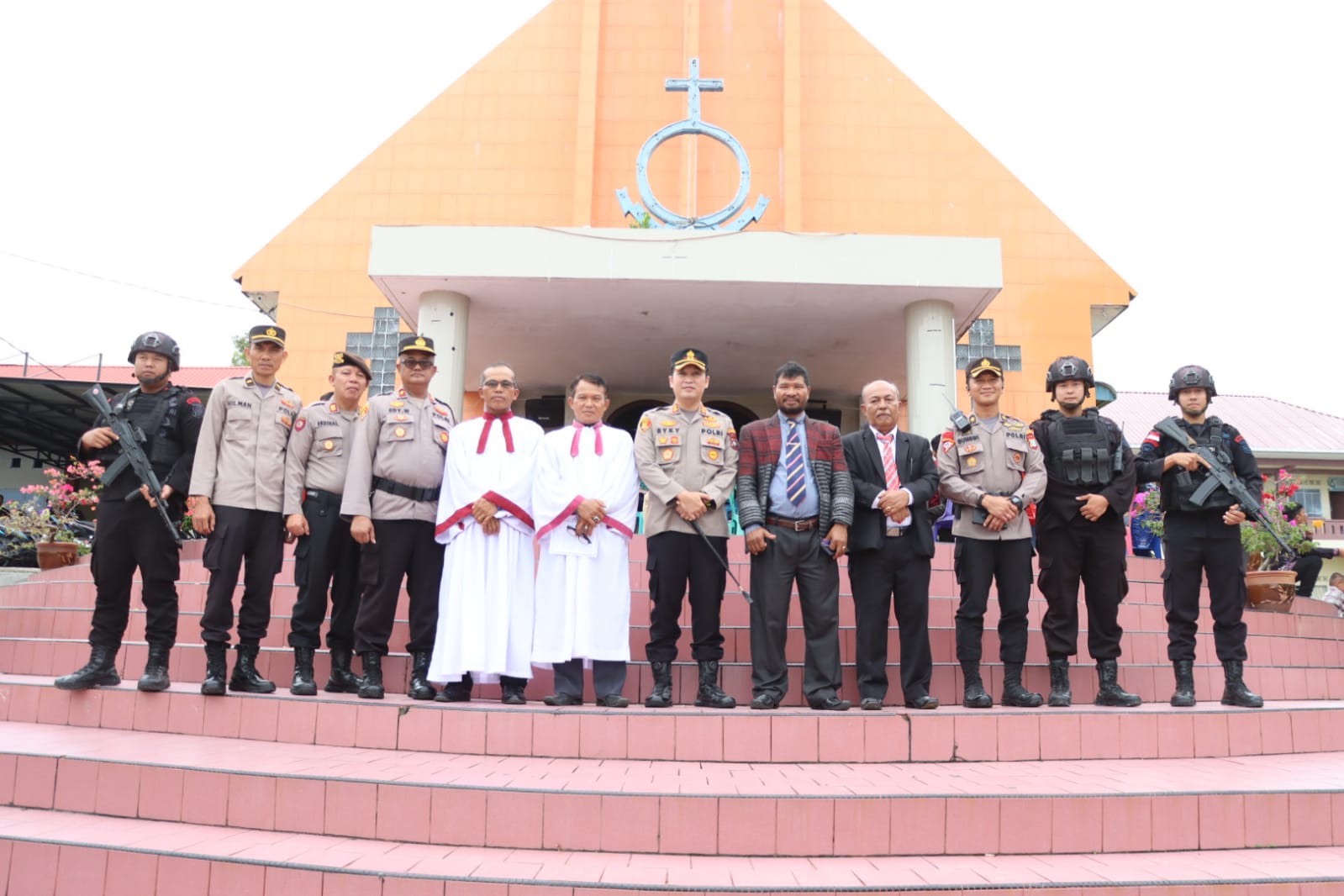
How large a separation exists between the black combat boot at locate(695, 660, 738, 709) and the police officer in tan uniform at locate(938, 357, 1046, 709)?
4.19 feet

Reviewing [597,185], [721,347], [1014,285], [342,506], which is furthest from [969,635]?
[597,185]

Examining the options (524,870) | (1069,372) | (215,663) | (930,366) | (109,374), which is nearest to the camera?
(524,870)

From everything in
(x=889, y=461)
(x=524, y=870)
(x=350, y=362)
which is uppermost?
(x=350, y=362)

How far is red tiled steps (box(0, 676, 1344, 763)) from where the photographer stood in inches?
165

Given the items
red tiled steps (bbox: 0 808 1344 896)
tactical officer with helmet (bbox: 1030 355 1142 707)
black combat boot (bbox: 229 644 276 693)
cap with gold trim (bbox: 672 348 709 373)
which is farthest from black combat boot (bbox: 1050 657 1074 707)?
black combat boot (bbox: 229 644 276 693)

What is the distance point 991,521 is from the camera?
16.4 ft

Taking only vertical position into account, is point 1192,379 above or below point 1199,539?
above

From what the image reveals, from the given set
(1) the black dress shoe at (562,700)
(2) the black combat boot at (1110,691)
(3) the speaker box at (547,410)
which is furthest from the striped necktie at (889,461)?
(3) the speaker box at (547,410)

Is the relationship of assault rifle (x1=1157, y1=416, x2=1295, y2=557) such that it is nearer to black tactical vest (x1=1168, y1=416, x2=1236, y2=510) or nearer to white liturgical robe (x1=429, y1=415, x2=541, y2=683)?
black tactical vest (x1=1168, y1=416, x2=1236, y2=510)

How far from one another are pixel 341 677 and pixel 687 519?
6.53 ft

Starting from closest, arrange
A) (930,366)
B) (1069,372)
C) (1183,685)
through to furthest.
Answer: (1183,685) < (1069,372) < (930,366)

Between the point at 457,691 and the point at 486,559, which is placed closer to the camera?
the point at 457,691

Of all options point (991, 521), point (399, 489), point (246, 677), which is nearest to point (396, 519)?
point (399, 489)

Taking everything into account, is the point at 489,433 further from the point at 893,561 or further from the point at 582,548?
the point at 893,561
